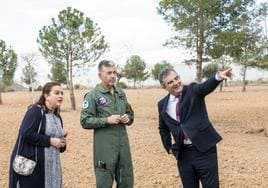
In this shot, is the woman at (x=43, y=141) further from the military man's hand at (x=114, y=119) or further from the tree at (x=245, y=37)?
the tree at (x=245, y=37)

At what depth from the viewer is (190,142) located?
14.5ft

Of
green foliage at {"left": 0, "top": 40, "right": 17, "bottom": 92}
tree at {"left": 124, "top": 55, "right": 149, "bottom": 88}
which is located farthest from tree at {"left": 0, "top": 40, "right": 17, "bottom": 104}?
tree at {"left": 124, "top": 55, "right": 149, "bottom": 88}

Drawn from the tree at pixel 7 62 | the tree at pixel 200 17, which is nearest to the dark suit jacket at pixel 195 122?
the tree at pixel 200 17

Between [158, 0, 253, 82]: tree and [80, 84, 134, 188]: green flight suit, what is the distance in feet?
34.0

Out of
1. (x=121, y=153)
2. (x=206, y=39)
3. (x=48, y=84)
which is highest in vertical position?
(x=206, y=39)

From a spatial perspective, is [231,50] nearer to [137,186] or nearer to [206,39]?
[206,39]

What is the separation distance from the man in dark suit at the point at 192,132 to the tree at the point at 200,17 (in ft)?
34.5

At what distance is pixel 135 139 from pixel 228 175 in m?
4.29

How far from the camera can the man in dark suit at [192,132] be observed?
4359 mm

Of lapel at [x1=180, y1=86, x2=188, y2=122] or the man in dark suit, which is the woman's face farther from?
lapel at [x1=180, y1=86, x2=188, y2=122]

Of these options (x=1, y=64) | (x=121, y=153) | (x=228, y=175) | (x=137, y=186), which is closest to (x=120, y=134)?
(x=121, y=153)

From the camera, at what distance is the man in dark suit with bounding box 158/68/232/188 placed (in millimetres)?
4359

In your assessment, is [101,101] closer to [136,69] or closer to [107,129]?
[107,129]

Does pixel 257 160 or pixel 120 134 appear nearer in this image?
pixel 120 134
